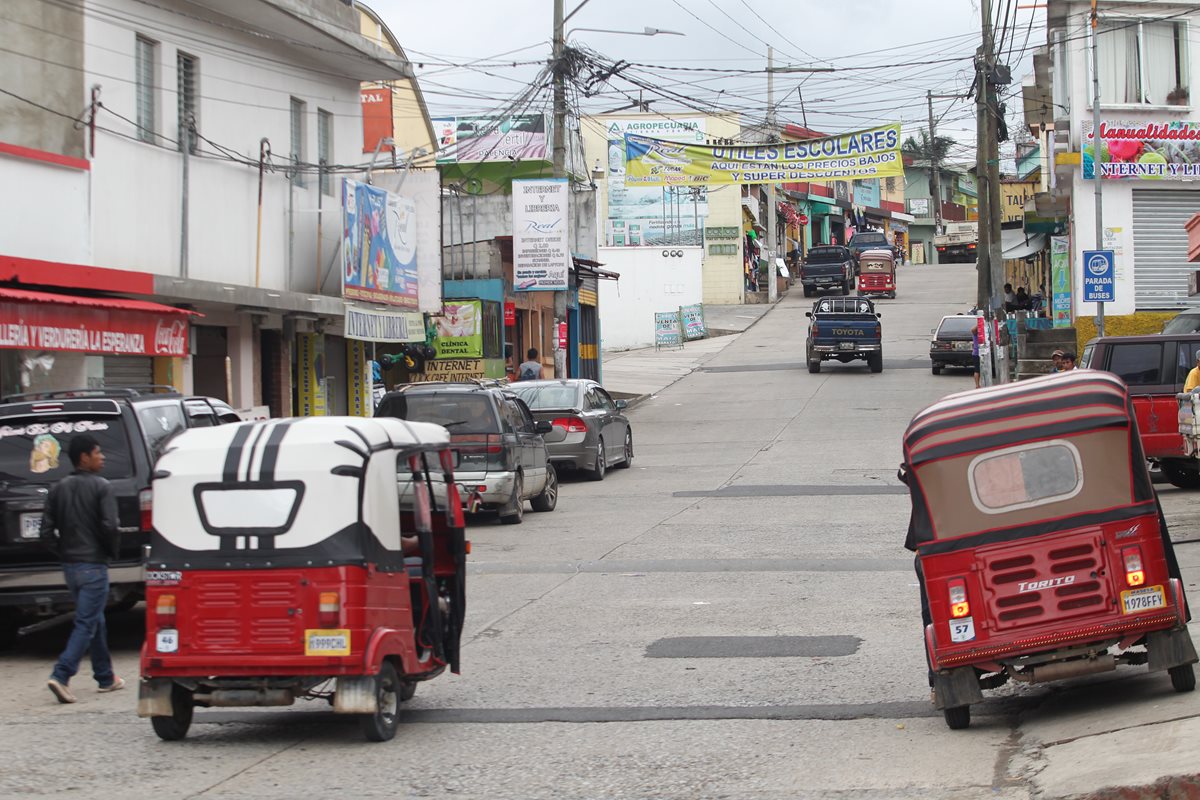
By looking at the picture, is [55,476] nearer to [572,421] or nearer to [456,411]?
[456,411]

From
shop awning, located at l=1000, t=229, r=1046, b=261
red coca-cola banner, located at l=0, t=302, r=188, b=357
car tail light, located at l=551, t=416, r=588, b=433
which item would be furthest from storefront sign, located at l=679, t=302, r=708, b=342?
red coca-cola banner, located at l=0, t=302, r=188, b=357

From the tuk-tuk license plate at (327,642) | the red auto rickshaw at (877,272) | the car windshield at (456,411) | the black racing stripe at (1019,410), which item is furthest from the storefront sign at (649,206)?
the tuk-tuk license plate at (327,642)

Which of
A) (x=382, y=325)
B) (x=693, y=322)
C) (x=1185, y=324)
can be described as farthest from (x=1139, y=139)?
(x=693, y=322)

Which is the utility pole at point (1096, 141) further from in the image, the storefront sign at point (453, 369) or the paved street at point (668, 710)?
the storefront sign at point (453, 369)

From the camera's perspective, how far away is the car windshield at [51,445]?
37.4 ft

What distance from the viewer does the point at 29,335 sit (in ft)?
52.5

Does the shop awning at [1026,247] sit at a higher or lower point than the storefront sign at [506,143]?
lower

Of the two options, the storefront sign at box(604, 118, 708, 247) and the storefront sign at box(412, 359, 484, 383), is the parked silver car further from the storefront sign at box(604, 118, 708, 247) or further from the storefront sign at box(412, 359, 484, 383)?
the storefront sign at box(604, 118, 708, 247)

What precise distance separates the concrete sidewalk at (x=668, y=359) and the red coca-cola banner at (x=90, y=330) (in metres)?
22.4

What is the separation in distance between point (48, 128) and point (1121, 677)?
605 inches

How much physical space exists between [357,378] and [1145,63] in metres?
19.0

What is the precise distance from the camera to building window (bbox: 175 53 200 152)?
22.2m

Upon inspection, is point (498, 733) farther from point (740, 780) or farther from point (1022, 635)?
point (1022, 635)

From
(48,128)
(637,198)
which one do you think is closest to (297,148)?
(48,128)
